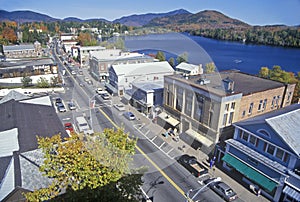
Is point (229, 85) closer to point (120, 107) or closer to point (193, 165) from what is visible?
point (193, 165)

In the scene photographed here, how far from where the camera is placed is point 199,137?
72.8 feet

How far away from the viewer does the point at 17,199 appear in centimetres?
1208

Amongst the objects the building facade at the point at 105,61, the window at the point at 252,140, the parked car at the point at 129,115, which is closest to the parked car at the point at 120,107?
the parked car at the point at 129,115

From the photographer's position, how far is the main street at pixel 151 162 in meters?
17.0

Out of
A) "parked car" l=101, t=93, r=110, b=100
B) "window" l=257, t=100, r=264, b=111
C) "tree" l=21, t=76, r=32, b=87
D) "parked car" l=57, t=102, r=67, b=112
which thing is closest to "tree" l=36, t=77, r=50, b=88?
"tree" l=21, t=76, r=32, b=87

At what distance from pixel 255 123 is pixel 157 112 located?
14.5 metres

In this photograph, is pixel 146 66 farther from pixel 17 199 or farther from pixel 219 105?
pixel 17 199

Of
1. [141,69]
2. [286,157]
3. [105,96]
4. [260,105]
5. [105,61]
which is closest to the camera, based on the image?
[286,157]

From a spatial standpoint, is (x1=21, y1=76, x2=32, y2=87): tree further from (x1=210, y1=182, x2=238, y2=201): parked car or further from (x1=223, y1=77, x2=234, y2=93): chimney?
(x1=210, y1=182, x2=238, y2=201): parked car

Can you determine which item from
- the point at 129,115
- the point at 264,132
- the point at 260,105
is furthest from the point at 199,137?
the point at 129,115

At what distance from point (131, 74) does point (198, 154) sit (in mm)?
20983

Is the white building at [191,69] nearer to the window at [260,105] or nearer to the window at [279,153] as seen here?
the window at [260,105]

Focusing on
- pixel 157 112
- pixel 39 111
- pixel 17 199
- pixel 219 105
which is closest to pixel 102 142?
pixel 17 199

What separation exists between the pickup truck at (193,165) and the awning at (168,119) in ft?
16.7
